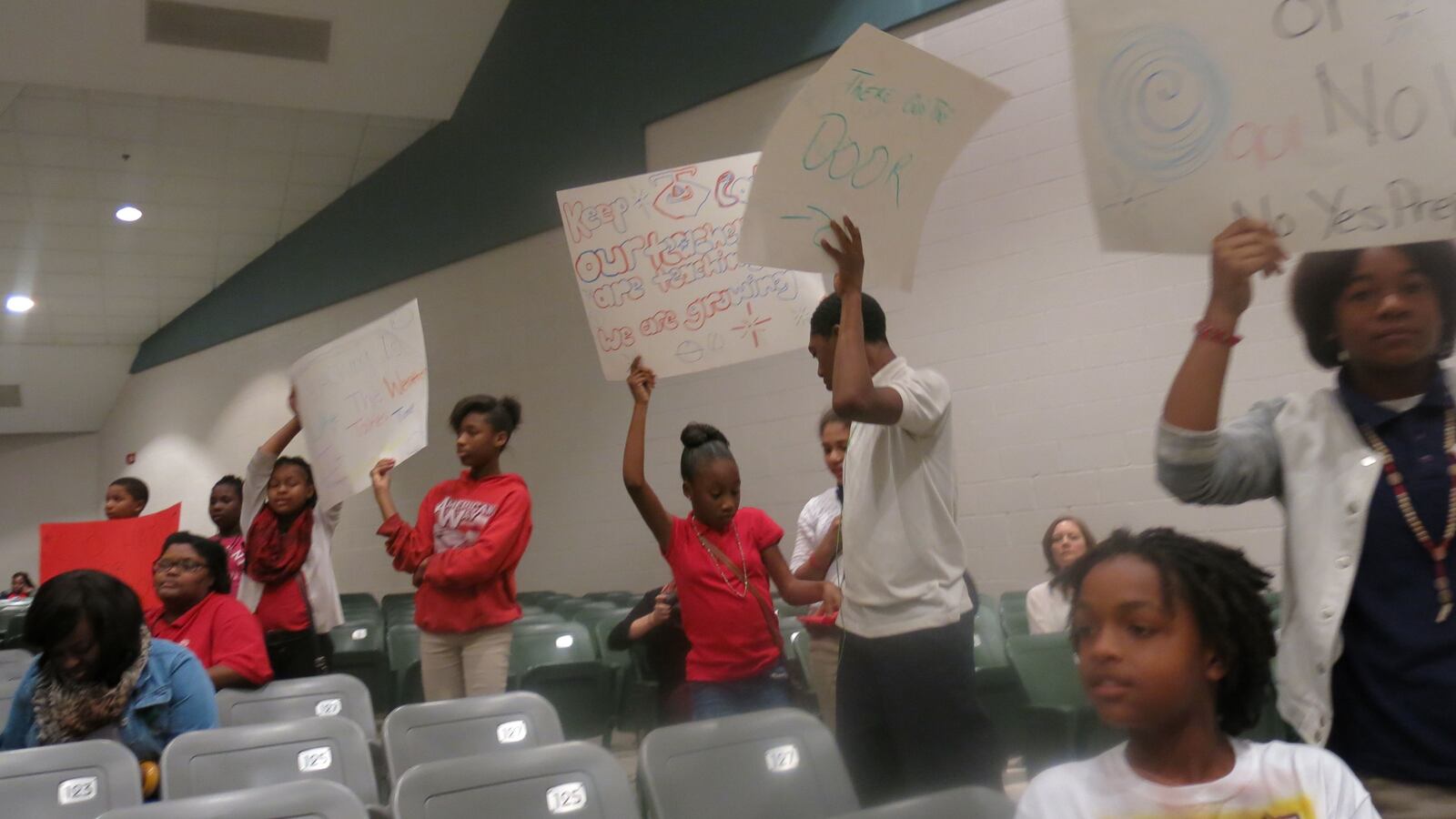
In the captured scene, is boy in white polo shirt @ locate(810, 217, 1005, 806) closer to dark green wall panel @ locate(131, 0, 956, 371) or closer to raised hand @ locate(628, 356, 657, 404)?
raised hand @ locate(628, 356, 657, 404)

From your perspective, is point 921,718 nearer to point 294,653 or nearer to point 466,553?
point 466,553

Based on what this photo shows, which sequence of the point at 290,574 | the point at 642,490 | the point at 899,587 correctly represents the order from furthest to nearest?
the point at 290,574, the point at 642,490, the point at 899,587

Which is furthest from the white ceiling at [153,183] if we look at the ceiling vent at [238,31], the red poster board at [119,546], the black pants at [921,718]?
the black pants at [921,718]

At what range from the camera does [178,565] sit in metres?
3.34

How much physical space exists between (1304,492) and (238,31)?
7.91 metres

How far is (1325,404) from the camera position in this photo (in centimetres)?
145

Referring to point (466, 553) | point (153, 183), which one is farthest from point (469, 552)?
point (153, 183)

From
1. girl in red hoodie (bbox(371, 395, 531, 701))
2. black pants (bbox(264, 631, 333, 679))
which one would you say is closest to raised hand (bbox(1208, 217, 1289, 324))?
girl in red hoodie (bbox(371, 395, 531, 701))

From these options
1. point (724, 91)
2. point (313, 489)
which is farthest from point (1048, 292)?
point (313, 489)

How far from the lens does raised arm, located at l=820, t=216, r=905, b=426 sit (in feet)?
6.39

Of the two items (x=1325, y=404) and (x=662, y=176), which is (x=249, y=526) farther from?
(x=1325, y=404)

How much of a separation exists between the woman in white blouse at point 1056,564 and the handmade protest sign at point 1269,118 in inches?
99.8

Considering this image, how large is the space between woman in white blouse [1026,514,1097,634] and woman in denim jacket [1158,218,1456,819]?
2.50 metres

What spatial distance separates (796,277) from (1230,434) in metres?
1.75
